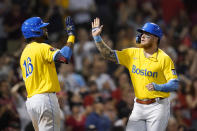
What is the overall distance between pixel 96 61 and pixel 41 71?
5.27 m

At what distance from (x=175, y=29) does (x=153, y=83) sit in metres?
8.91

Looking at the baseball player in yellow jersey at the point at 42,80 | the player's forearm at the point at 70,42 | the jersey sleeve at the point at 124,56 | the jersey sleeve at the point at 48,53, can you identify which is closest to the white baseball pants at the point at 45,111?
the baseball player in yellow jersey at the point at 42,80

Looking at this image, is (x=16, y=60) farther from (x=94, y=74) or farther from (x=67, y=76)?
(x=94, y=74)

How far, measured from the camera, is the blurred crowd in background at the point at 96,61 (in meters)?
10.5

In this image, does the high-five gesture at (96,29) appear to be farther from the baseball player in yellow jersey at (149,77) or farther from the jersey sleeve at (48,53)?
the jersey sleeve at (48,53)

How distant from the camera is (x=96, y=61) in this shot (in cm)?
1221

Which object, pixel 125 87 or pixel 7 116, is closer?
pixel 7 116

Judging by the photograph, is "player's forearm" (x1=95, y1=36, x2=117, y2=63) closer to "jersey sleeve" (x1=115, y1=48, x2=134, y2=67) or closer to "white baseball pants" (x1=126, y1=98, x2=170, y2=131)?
"jersey sleeve" (x1=115, y1=48, x2=134, y2=67)

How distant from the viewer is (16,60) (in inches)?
447

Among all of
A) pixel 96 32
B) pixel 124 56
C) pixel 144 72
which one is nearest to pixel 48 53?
pixel 96 32

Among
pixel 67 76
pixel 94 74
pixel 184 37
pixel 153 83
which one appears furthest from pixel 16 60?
pixel 184 37

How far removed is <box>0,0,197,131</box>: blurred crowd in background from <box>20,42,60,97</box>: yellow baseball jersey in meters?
0.68

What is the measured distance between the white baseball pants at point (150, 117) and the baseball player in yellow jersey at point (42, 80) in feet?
3.97

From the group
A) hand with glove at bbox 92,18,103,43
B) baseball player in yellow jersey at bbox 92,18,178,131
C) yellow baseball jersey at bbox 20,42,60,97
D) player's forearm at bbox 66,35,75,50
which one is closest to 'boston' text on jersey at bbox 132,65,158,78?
baseball player in yellow jersey at bbox 92,18,178,131
